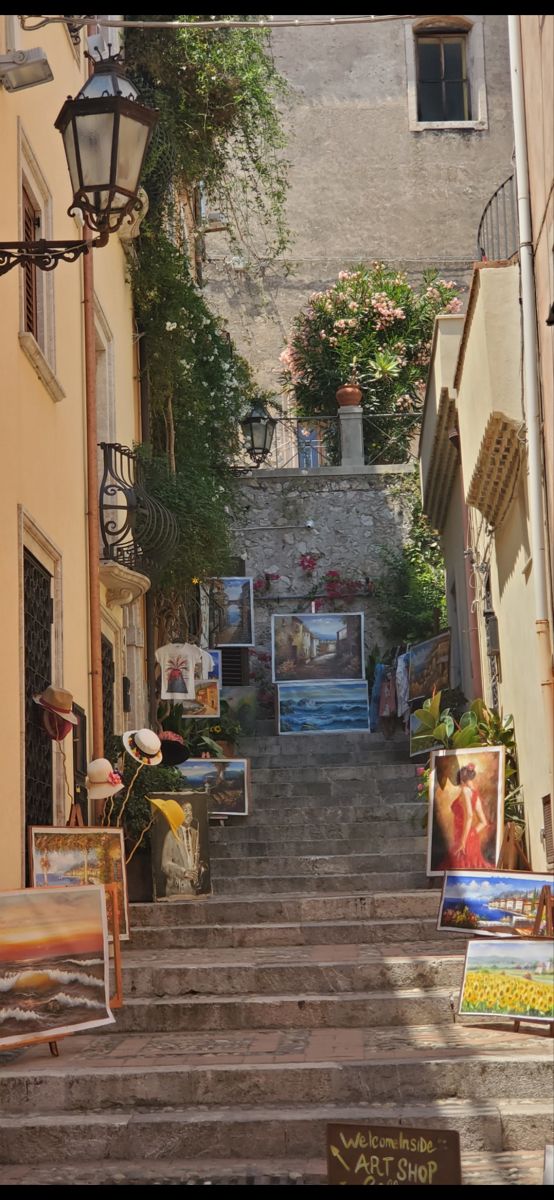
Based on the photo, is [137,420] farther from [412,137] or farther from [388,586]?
[412,137]

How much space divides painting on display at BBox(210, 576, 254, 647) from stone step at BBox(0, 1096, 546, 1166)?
1419cm

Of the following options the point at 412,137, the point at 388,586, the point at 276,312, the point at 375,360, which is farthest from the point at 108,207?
the point at 412,137

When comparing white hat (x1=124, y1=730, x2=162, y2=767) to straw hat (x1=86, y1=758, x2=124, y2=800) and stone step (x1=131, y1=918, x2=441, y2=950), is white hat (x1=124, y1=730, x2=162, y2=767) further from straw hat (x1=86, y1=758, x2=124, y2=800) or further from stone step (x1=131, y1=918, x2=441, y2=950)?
stone step (x1=131, y1=918, x2=441, y2=950)

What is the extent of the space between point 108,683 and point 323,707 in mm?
7315

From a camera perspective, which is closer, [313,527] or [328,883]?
[328,883]

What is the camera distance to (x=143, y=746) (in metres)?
11.4

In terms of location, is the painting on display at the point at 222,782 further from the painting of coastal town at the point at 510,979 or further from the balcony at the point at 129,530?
the painting of coastal town at the point at 510,979

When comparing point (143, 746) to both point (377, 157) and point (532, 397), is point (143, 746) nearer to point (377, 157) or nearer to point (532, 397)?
point (532, 397)

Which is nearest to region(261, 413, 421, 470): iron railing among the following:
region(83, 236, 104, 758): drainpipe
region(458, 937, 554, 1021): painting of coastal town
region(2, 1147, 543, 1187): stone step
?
region(83, 236, 104, 758): drainpipe

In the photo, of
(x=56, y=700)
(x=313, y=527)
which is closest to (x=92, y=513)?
(x=56, y=700)

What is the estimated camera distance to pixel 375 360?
79.3 ft

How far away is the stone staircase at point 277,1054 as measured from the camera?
654 cm

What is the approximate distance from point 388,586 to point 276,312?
743cm

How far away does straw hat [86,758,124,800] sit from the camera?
10.7 metres
